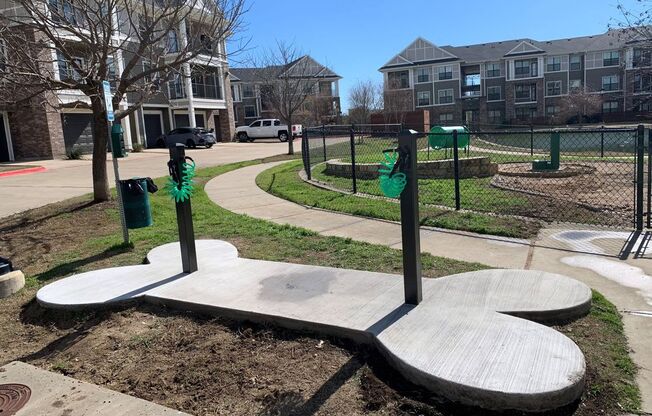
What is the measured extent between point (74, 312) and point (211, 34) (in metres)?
6.14

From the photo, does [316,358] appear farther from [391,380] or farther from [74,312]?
[74,312]

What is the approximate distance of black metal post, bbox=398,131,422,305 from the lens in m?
3.88

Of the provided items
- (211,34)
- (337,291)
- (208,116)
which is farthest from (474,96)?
(337,291)

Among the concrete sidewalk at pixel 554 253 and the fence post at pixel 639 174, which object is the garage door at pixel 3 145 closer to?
the concrete sidewalk at pixel 554 253

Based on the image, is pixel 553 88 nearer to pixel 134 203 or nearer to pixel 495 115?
pixel 495 115

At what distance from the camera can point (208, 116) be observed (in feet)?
142

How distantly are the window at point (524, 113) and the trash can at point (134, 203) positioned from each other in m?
67.8

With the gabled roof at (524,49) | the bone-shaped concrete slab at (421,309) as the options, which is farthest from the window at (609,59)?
the bone-shaped concrete slab at (421,309)

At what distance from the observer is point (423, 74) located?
71.1 meters

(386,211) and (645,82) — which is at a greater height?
(645,82)

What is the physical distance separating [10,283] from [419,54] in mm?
71241

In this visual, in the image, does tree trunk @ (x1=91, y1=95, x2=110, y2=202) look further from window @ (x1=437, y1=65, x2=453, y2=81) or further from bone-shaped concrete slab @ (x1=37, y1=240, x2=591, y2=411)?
window @ (x1=437, y1=65, x2=453, y2=81)

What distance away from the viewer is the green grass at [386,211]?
7391 millimetres

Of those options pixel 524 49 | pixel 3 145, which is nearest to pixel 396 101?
pixel 524 49
